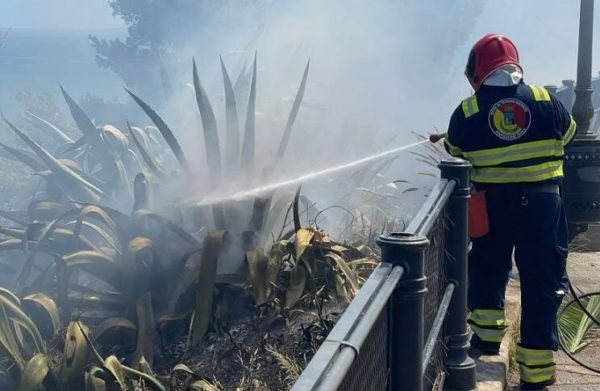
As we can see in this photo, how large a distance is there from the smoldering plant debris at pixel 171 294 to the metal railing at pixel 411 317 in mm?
559

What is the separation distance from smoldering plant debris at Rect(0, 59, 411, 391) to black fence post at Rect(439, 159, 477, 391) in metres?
0.52

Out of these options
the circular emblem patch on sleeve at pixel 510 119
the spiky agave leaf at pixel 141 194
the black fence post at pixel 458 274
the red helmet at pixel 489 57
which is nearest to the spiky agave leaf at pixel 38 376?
the spiky agave leaf at pixel 141 194

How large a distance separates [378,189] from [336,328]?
15.6 ft

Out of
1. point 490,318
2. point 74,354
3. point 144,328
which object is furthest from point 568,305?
point 74,354

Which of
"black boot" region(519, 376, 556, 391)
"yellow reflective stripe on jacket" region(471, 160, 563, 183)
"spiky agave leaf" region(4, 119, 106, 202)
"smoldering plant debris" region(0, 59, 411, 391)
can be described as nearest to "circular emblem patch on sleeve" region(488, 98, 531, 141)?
"yellow reflective stripe on jacket" region(471, 160, 563, 183)

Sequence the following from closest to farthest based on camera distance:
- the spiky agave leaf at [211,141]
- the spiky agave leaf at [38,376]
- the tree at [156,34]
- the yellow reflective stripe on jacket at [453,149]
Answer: the spiky agave leaf at [38,376] < the yellow reflective stripe on jacket at [453,149] < the spiky agave leaf at [211,141] < the tree at [156,34]

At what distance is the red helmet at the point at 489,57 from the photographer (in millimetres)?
3648

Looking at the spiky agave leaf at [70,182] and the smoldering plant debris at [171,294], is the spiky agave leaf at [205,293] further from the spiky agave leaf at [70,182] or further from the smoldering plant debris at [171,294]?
the spiky agave leaf at [70,182]

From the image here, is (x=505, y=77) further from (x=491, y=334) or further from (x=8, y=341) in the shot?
(x=8, y=341)

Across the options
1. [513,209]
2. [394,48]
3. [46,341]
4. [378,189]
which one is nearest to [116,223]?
[46,341]

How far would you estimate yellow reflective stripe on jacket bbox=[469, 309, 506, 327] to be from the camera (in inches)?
145

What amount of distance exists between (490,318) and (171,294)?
151cm

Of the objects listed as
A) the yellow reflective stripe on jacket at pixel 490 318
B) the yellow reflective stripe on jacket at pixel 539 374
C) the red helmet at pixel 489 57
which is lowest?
the yellow reflective stripe on jacket at pixel 539 374

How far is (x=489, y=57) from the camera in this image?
12.1 feet
